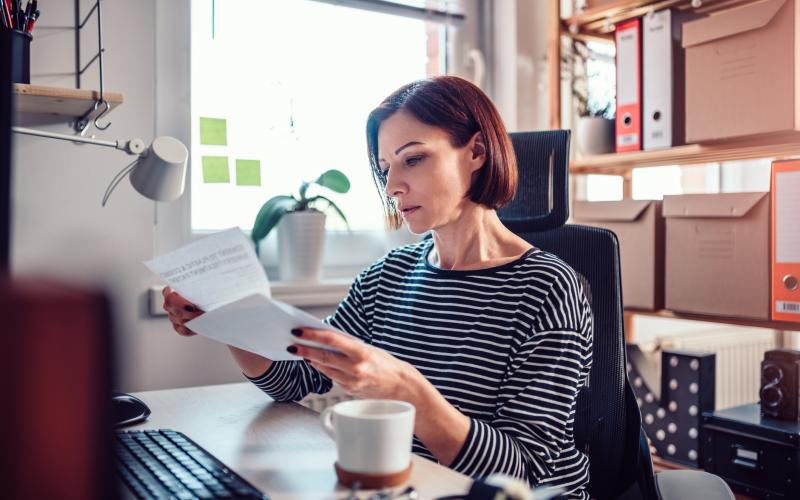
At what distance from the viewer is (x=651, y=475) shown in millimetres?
1051

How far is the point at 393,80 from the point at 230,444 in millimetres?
1342

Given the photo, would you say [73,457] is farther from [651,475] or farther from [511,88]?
[511,88]

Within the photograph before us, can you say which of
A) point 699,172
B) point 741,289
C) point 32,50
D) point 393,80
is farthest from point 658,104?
point 32,50

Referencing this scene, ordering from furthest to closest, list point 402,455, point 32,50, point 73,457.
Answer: point 32,50, point 402,455, point 73,457

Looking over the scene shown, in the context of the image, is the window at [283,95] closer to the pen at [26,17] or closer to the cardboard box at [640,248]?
the pen at [26,17]

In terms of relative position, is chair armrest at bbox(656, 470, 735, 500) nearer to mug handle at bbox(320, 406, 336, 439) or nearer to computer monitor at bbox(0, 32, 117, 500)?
mug handle at bbox(320, 406, 336, 439)

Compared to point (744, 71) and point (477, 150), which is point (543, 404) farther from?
A: point (744, 71)

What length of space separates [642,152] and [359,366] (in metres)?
1.19

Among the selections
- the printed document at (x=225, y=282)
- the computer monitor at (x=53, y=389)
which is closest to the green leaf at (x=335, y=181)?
the printed document at (x=225, y=282)

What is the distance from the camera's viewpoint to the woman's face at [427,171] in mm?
1134

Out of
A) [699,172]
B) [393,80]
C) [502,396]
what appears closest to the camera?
[502,396]

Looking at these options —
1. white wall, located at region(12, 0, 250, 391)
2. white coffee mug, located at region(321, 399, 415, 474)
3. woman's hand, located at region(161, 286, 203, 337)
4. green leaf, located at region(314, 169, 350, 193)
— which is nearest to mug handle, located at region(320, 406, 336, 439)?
white coffee mug, located at region(321, 399, 415, 474)

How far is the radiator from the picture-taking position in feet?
8.04

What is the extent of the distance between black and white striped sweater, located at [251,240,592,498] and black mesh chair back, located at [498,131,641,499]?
0.07m
